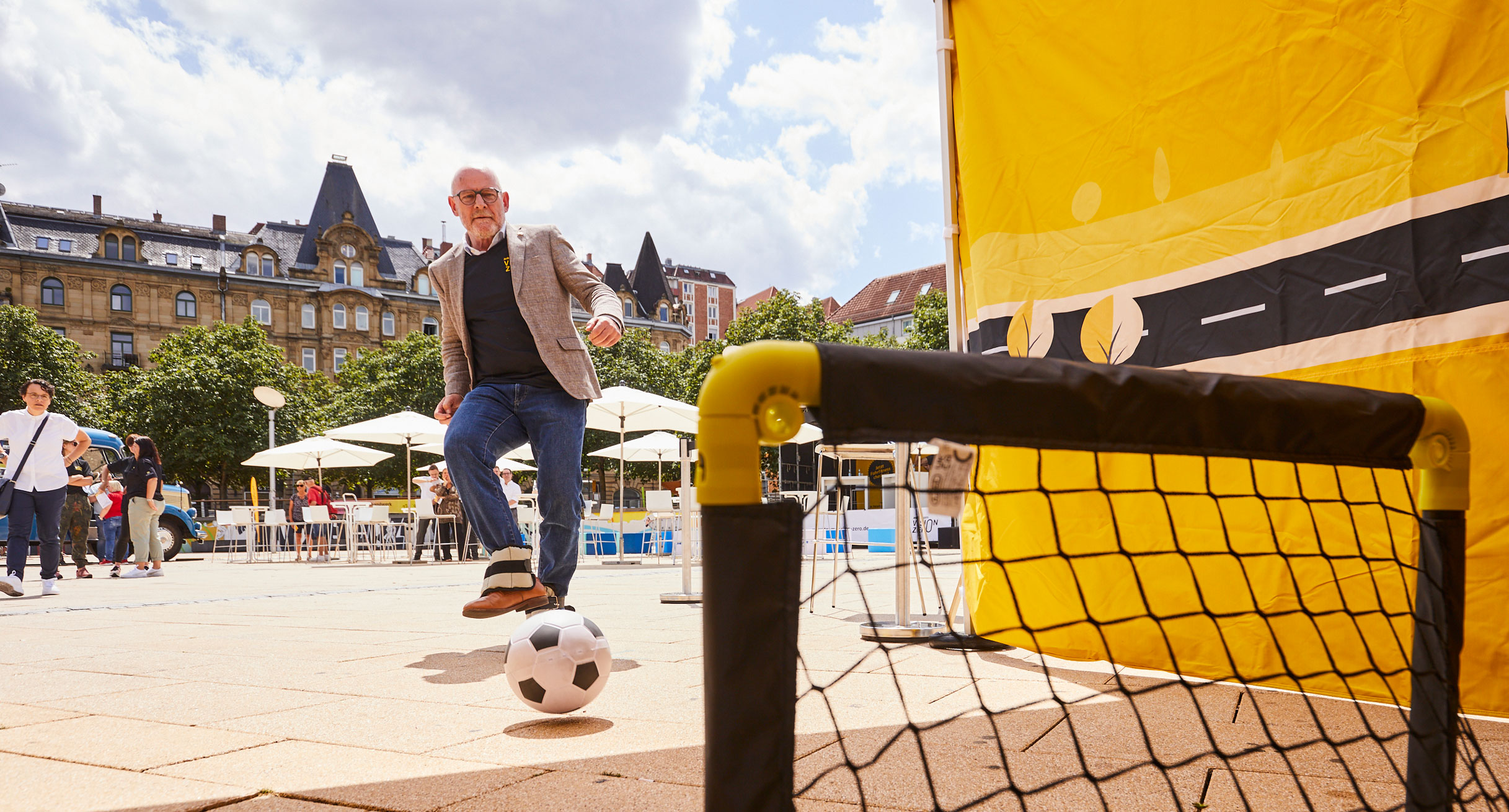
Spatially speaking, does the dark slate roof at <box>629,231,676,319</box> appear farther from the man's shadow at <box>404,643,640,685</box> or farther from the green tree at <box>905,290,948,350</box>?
the man's shadow at <box>404,643,640,685</box>

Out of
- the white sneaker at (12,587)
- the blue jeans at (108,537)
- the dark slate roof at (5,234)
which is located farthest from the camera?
the dark slate roof at (5,234)

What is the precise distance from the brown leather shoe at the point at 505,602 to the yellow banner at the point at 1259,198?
6.69ft

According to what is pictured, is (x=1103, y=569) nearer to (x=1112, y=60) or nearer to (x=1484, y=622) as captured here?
(x=1484, y=622)

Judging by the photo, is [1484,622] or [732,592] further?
[1484,622]

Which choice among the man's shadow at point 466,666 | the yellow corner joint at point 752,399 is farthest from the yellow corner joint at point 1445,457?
the man's shadow at point 466,666

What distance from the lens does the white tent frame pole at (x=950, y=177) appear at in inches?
198

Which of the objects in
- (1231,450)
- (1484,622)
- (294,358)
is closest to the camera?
(1231,450)

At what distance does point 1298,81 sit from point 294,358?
6408 cm

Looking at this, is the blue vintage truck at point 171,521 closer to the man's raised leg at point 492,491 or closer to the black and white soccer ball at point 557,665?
the man's raised leg at point 492,491

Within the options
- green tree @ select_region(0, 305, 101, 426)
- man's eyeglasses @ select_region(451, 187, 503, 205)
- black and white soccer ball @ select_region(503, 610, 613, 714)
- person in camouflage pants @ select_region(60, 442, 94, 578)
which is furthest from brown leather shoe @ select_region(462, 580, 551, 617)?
green tree @ select_region(0, 305, 101, 426)

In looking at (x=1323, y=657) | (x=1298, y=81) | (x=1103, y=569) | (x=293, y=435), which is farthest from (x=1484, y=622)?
(x=293, y=435)

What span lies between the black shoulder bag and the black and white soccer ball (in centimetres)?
846

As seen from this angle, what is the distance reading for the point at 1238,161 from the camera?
373 cm

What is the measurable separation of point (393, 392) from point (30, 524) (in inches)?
1536
